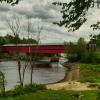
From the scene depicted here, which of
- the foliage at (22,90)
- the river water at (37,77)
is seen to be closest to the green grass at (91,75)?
the river water at (37,77)

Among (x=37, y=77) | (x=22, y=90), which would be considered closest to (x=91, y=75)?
(x=37, y=77)

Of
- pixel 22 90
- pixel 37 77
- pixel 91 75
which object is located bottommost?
pixel 37 77

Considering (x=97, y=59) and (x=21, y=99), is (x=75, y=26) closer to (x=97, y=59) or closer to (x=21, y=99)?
(x=21, y=99)

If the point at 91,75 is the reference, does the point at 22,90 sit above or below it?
above

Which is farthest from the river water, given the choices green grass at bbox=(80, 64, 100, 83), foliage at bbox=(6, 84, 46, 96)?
foliage at bbox=(6, 84, 46, 96)

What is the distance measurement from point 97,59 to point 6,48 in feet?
162

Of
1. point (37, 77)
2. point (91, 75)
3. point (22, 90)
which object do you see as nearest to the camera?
point (22, 90)

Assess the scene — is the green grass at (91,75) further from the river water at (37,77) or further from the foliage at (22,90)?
the foliage at (22,90)

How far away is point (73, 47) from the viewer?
11769 cm

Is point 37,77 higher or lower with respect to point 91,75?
lower

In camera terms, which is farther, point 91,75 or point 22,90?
point 91,75

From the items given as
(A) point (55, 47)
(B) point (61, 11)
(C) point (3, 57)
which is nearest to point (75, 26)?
(B) point (61, 11)

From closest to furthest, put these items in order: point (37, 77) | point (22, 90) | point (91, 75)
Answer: point (22, 90)
point (91, 75)
point (37, 77)

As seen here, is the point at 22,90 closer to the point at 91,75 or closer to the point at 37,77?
the point at 91,75
